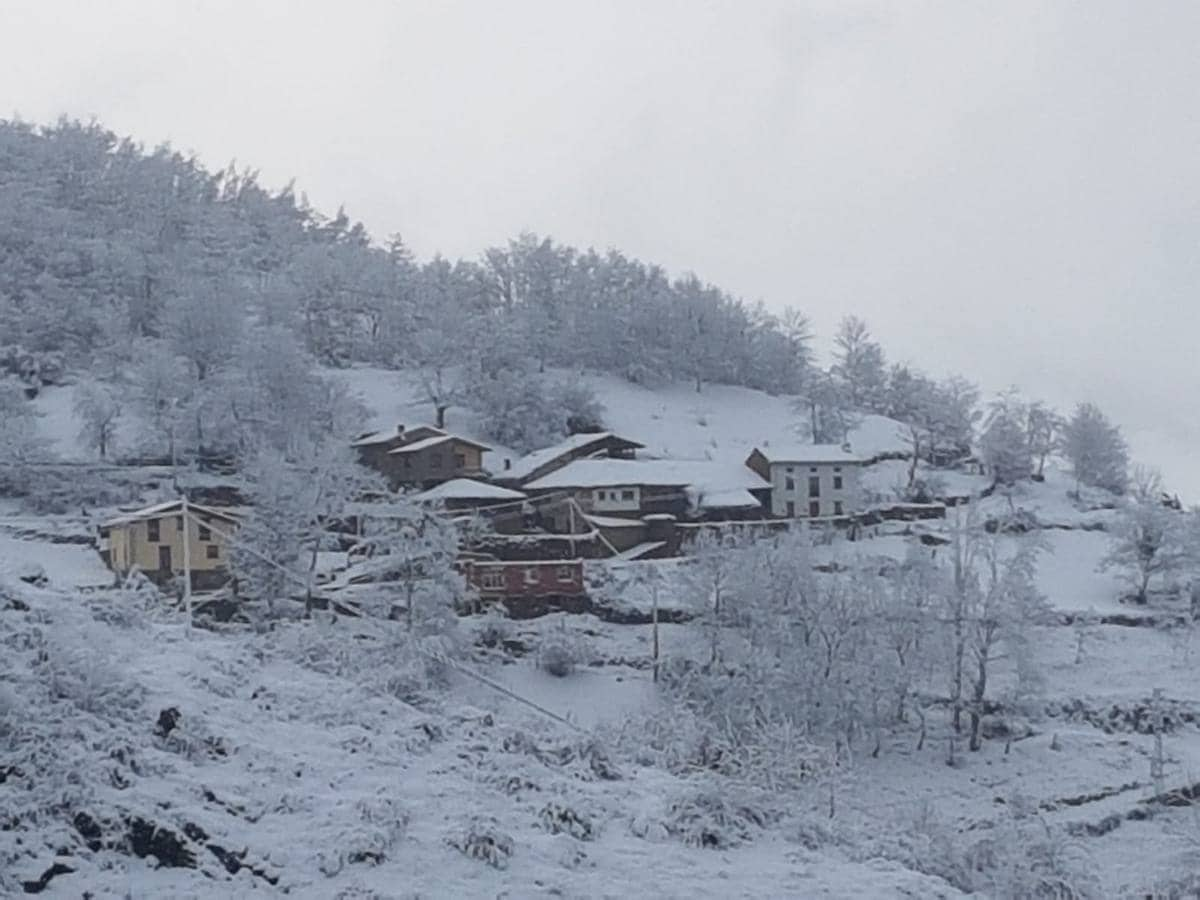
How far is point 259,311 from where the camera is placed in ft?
208

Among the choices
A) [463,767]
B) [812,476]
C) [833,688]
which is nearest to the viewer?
[463,767]

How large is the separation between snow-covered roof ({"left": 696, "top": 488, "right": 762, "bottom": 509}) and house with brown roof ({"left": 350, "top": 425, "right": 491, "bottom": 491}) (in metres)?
8.42

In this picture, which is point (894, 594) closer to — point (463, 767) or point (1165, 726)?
point (1165, 726)

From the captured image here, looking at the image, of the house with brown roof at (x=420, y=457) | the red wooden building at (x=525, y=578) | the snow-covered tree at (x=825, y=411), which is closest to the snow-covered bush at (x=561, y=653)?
the red wooden building at (x=525, y=578)

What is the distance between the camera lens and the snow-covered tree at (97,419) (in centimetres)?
4412

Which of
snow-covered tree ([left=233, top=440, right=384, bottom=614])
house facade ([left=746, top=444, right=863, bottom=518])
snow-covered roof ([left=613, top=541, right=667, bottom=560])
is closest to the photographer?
snow-covered tree ([left=233, top=440, right=384, bottom=614])

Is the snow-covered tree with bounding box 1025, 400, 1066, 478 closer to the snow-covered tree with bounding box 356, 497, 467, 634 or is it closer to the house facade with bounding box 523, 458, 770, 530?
the house facade with bounding box 523, 458, 770, 530

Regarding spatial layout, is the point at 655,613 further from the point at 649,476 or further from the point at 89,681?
the point at 89,681

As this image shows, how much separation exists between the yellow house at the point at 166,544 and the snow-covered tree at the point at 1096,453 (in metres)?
39.1

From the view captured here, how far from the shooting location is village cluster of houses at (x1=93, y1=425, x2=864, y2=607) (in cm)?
3756

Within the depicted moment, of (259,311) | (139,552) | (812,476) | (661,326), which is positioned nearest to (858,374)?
(661,326)

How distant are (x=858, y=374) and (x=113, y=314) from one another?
3843cm

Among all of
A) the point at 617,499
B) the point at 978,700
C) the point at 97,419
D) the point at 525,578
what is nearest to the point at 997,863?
the point at 978,700

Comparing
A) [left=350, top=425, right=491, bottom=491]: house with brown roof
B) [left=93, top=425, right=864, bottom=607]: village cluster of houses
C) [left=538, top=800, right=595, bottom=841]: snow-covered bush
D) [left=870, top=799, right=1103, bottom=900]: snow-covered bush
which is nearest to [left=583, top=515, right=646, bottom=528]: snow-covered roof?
[left=93, top=425, right=864, bottom=607]: village cluster of houses
